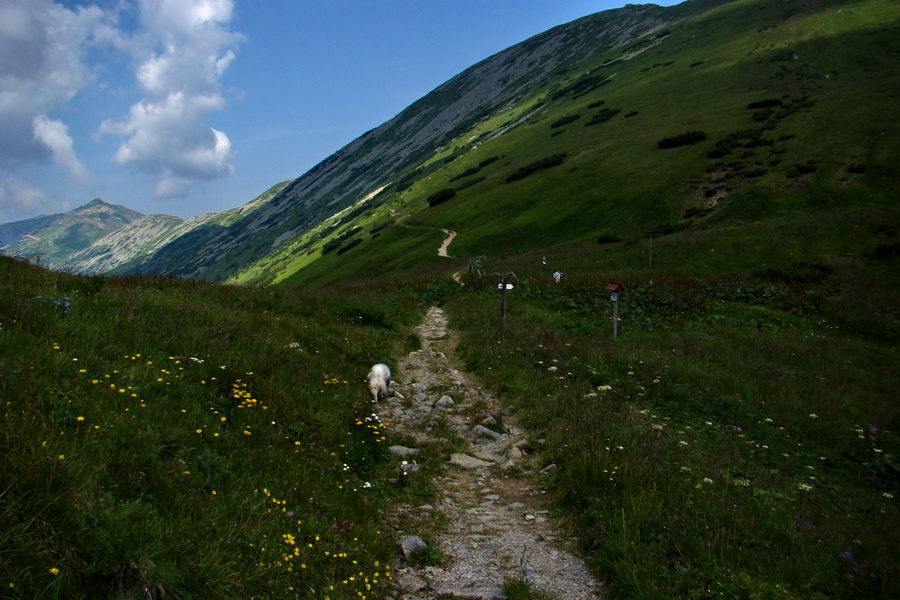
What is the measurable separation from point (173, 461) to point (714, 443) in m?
9.86

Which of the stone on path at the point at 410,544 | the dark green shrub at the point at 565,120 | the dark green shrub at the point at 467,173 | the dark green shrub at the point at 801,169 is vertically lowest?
the dark green shrub at the point at 801,169

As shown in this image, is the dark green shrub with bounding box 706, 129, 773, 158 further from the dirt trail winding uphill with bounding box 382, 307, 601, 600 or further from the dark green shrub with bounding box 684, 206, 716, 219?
the dirt trail winding uphill with bounding box 382, 307, 601, 600

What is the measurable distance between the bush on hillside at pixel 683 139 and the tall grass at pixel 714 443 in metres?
45.8

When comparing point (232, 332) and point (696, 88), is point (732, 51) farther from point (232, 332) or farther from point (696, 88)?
point (232, 332)

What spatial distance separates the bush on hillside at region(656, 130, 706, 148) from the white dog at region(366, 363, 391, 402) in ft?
210

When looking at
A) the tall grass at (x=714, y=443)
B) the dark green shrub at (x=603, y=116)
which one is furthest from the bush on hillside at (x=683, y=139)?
the tall grass at (x=714, y=443)

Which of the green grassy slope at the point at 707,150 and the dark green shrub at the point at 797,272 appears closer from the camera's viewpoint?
the dark green shrub at the point at 797,272

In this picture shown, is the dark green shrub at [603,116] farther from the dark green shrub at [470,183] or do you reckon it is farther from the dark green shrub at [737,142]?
the dark green shrub at [737,142]

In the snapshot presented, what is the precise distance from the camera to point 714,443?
9531 mm

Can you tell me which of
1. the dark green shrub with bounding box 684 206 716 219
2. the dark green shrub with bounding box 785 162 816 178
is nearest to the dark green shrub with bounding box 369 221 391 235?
the dark green shrub with bounding box 684 206 716 219

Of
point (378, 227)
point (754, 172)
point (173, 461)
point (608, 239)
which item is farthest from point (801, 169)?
point (378, 227)

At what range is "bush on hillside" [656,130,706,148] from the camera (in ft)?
199

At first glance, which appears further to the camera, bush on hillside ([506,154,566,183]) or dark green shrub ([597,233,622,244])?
bush on hillside ([506,154,566,183])

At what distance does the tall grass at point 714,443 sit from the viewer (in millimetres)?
5098
